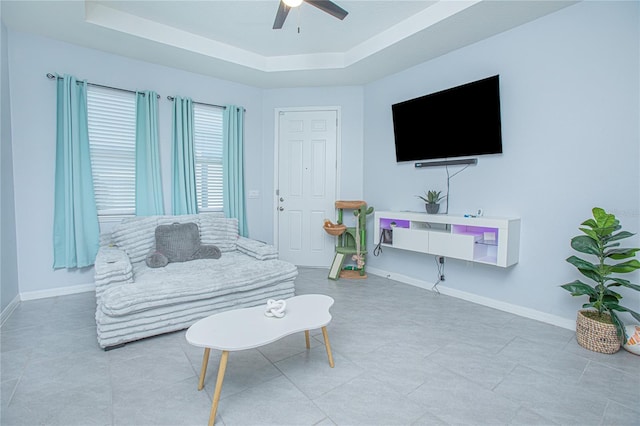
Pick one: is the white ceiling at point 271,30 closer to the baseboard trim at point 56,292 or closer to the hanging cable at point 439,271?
the hanging cable at point 439,271

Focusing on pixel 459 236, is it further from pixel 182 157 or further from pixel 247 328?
pixel 182 157

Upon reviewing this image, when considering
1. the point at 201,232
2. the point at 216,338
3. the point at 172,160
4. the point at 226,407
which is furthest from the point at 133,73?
the point at 226,407

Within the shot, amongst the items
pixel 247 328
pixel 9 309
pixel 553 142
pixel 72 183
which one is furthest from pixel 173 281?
pixel 553 142

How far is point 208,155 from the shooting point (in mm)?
4102

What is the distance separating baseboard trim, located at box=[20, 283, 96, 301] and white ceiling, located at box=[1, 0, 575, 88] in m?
2.50

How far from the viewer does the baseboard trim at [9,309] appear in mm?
2557

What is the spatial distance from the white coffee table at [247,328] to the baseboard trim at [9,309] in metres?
2.09

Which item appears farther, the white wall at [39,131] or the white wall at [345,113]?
the white wall at [345,113]

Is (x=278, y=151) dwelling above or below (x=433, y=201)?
above

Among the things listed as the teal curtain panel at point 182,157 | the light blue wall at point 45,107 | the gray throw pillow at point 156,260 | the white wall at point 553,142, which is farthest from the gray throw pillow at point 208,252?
the white wall at point 553,142

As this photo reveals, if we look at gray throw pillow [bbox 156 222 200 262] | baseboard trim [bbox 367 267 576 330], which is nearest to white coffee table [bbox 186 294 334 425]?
gray throw pillow [bbox 156 222 200 262]

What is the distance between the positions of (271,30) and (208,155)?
1.70 meters

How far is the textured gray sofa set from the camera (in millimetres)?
2174

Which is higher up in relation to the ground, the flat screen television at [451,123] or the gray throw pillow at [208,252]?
the flat screen television at [451,123]
